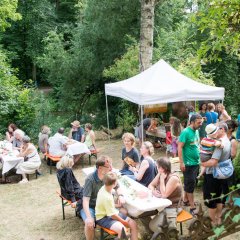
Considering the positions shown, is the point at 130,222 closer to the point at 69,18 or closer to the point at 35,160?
the point at 35,160

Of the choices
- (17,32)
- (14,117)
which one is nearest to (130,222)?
(14,117)

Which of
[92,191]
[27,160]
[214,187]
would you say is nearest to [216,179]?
[214,187]

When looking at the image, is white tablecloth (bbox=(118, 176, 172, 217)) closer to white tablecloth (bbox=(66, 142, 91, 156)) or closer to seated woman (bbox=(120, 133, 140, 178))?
seated woman (bbox=(120, 133, 140, 178))

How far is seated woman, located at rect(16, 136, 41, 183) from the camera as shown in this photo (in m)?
8.55

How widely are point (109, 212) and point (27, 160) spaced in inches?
179

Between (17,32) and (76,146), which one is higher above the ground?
(17,32)

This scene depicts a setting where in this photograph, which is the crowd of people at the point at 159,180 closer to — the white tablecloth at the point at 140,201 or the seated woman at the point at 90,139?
the white tablecloth at the point at 140,201

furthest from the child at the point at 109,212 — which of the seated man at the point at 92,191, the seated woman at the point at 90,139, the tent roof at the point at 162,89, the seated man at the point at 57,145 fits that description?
the seated woman at the point at 90,139

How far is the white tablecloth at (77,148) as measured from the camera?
931cm

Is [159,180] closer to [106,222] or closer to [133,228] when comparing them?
[133,228]

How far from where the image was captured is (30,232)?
5.84m

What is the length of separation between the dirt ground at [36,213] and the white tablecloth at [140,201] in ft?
3.52

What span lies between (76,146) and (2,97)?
5.01m

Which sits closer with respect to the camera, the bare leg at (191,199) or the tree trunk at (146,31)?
the bare leg at (191,199)
